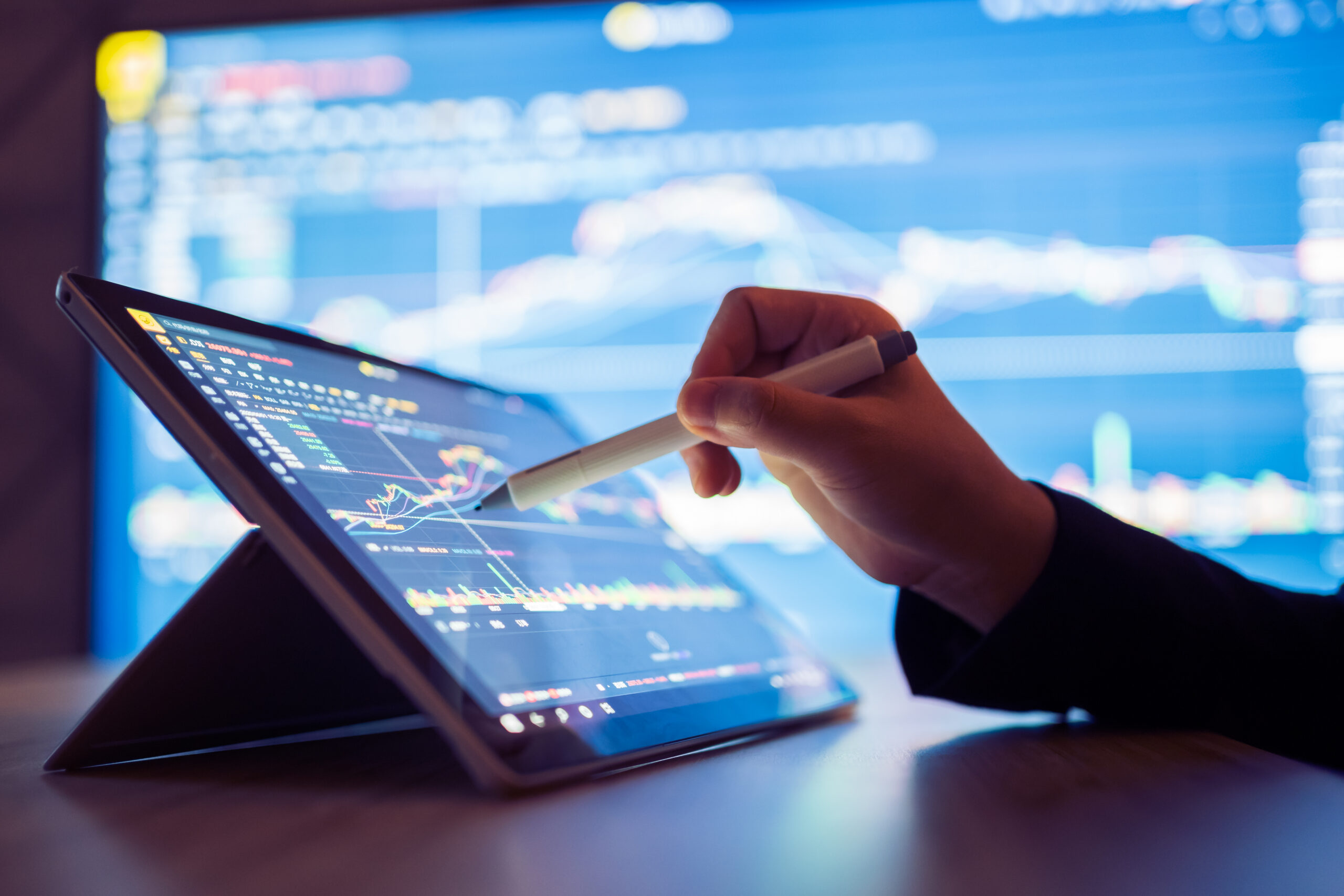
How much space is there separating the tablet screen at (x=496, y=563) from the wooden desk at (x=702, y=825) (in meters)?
0.03

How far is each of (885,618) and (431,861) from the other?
1.20 meters

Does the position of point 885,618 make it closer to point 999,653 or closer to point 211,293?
point 999,653

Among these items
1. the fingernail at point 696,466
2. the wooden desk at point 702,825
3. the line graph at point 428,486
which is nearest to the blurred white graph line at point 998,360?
the fingernail at point 696,466

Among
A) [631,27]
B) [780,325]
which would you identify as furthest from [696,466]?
[631,27]

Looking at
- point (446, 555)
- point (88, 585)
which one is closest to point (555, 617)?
point (446, 555)

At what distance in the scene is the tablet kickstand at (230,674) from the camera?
1.01 ft

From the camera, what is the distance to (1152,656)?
427mm

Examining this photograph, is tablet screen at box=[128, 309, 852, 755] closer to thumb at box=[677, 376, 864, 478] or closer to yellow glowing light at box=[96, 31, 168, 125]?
thumb at box=[677, 376, 864, 478]

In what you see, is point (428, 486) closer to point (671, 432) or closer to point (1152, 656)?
point (671, 432)

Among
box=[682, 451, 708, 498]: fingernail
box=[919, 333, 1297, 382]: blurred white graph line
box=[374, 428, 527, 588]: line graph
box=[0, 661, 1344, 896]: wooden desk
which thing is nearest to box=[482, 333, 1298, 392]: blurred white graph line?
box=[919, 333, 1297, 382]: blurred white graph line

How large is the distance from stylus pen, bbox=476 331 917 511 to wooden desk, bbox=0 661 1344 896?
128 mm

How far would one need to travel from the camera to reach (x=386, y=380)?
0.44 m

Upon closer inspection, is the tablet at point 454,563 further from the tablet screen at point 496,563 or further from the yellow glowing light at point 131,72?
the yellow glowing light at point 131,72

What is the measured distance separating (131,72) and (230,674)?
1.58 m
